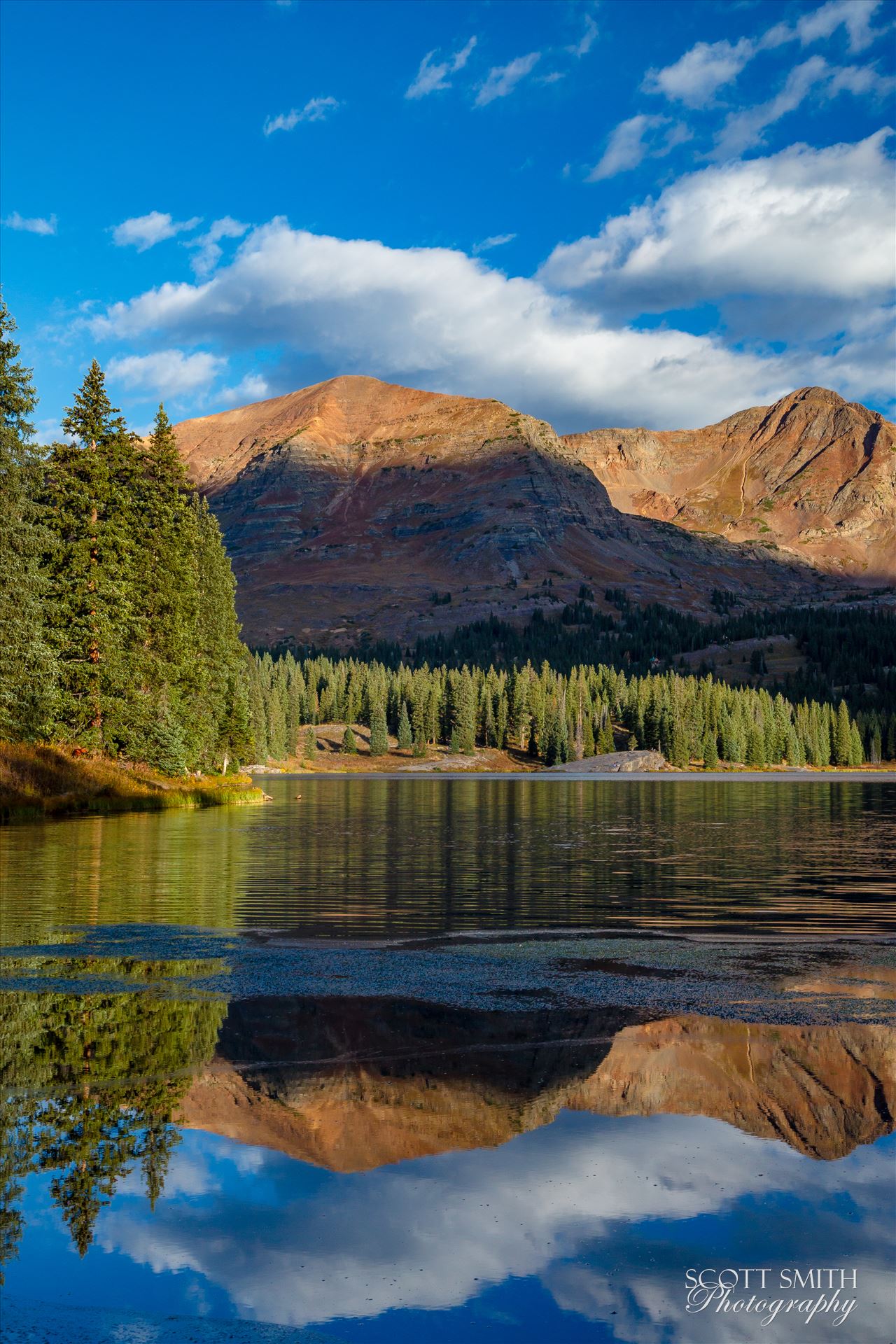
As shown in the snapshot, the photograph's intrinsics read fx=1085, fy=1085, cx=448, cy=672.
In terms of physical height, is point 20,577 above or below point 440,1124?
above

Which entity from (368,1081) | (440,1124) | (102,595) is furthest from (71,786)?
(440,1124)

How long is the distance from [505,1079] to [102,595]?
54.7 m

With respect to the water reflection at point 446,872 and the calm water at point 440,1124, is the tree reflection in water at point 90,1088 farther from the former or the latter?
the water reflection at point 446,872

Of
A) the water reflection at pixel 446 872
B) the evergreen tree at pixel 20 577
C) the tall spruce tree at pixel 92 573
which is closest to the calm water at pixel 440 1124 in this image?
the water reflection at pixel 446 872

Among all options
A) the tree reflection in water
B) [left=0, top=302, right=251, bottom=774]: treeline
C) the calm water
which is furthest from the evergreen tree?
the tree reflection in water

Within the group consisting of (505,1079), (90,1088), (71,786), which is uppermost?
(71,786)

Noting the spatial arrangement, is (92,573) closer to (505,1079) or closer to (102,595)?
(102,595)

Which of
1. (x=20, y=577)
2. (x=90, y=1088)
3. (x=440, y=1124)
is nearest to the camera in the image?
(x=440, y=1124)

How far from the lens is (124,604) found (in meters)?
63.6

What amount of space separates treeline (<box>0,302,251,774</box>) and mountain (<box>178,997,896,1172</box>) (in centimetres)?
4218

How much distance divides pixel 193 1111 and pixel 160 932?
12686mm

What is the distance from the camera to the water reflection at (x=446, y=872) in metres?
27.0

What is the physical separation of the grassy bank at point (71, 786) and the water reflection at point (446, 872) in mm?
2716

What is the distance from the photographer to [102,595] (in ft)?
206
